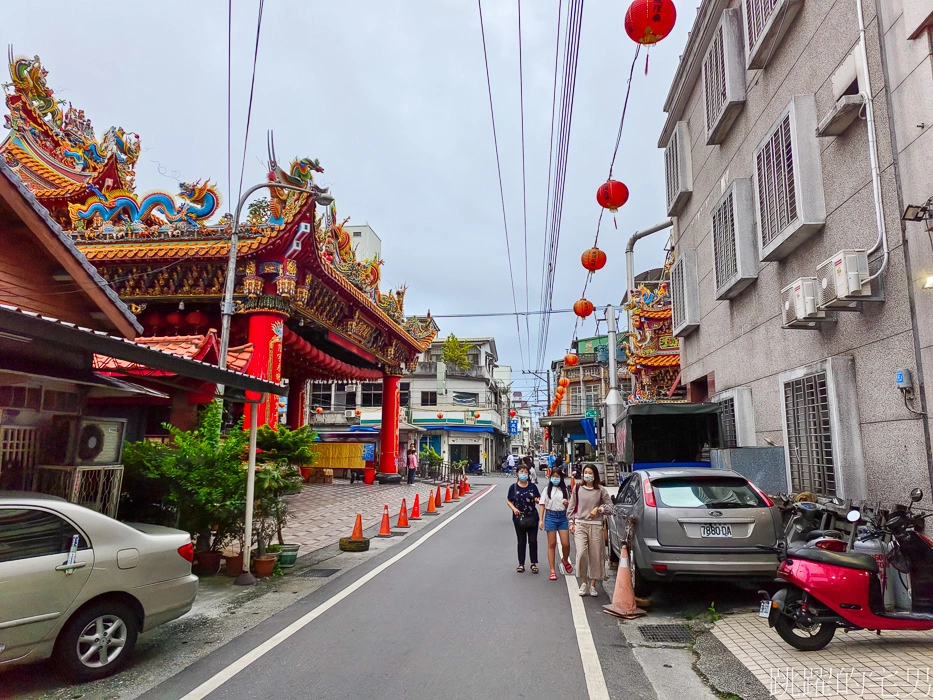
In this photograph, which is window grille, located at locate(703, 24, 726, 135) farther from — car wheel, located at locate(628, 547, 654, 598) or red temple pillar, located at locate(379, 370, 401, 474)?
red temple pillar, located at locate(379, 370, 401, 474)

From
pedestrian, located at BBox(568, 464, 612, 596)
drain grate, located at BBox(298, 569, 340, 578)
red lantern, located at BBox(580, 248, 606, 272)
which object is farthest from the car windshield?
red lantern, located at BBox(580, 248, 606, 272)

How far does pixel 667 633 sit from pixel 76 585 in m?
5.17

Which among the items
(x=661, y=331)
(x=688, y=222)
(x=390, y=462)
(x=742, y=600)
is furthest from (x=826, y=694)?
(x=390, y=462)

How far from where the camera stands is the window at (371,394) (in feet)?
164

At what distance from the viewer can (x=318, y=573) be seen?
9.13 metres

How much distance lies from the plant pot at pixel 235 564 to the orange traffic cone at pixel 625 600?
16.6ft

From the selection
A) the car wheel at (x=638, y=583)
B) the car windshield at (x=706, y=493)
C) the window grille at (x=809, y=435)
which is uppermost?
the window grille at (x=809, y=435)

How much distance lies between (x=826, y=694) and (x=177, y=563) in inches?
204

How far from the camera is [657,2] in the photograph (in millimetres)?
6801

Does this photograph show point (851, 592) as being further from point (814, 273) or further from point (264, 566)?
point (264, 566)

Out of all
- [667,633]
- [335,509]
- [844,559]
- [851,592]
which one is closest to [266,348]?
[335,509]

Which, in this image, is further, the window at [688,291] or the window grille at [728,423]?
the window at [688,291]

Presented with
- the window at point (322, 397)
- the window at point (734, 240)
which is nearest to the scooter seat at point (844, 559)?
the window at point (734, 240)

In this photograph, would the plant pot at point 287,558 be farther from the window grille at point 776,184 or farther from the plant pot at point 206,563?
the window grille at point 776,184
